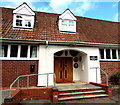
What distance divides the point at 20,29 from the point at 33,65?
304 centimetres

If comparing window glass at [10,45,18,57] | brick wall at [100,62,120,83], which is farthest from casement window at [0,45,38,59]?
brick wall at [100,62,120,83]

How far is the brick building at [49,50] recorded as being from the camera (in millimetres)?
6270

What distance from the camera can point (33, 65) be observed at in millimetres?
6469

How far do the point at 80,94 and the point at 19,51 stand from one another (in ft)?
15.7

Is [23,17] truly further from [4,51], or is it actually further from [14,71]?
[14,71]

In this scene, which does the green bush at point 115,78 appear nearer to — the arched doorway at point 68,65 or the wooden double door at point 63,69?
the arched doorway at point 68,65

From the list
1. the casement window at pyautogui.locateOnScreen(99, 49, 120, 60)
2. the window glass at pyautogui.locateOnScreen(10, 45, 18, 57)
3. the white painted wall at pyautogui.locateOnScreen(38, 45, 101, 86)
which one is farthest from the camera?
the casement window at pyautogui.locateOnScreen(99, 49, 120, 60)

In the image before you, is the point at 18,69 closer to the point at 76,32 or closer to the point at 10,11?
the point at 76,32

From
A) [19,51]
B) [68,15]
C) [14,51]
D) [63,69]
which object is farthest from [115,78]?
[14,51]

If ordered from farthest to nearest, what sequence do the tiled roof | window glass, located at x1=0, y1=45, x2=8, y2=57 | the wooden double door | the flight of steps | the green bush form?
the wooden double door → the green bush → the tiled roof → window glass, located at x1=0, y1=45, x2=8, y2=57 → the flight of steps

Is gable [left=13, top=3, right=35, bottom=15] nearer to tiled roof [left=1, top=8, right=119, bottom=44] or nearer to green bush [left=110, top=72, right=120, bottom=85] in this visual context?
tiled roof [left=1, top=8, right=119, bottom=44]

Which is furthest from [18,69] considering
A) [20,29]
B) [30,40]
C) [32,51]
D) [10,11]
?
[10,11]

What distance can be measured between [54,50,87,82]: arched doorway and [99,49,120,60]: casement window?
5.40 ft

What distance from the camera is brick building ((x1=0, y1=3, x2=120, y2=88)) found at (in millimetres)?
6270
